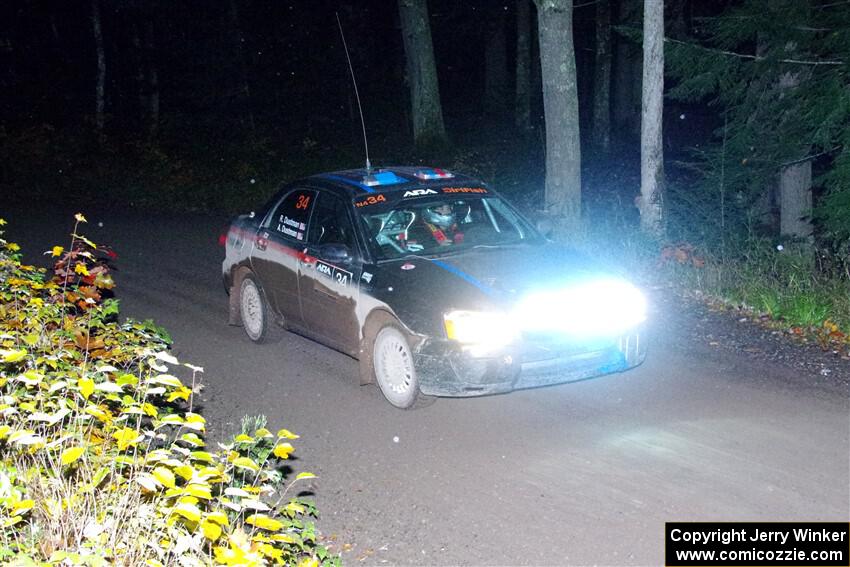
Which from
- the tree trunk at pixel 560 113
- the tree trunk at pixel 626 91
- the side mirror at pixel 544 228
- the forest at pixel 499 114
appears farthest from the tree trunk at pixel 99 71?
the side mirror at pixel 544 228

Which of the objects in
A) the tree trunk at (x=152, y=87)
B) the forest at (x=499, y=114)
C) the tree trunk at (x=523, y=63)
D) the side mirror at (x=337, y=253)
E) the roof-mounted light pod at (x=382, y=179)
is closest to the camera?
the side mirror at (x=337, y=253)

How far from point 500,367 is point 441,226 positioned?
2.03 m

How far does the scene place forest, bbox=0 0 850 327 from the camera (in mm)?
13617

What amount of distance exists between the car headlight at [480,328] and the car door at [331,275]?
1.16 meters

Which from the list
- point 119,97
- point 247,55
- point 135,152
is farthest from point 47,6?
point 135,152

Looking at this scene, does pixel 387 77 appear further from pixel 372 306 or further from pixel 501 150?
pixel 372 306

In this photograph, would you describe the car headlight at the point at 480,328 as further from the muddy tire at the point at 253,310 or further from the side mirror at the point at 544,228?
the muddy tire at the point at 253,310

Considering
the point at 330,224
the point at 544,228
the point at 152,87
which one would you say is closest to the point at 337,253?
the point at 330,224

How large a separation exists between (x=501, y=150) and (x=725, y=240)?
44.7ft

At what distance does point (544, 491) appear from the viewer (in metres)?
6.27

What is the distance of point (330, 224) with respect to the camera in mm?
8992

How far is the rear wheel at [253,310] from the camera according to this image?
9906 millimetres

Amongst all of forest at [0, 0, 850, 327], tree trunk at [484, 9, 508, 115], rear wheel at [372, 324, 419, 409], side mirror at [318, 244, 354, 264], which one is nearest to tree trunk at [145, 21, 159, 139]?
forest at [0, 0, 850, 327]

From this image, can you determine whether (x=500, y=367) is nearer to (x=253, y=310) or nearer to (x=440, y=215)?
(x=440, y=215)
